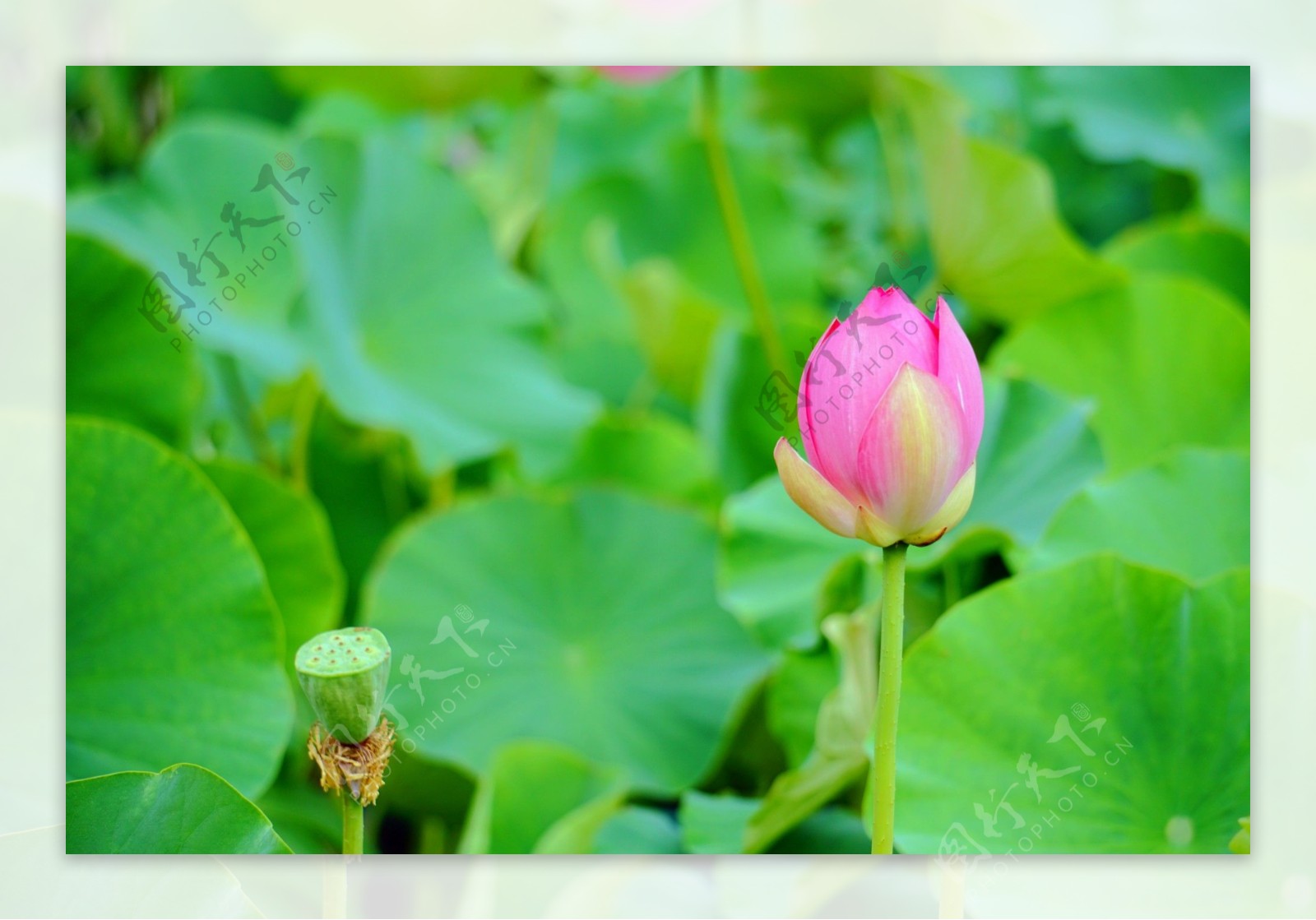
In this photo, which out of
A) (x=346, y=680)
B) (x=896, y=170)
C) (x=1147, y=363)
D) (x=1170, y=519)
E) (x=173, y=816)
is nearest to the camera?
(x=346, y=680)

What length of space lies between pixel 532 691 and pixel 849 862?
0.80 feet

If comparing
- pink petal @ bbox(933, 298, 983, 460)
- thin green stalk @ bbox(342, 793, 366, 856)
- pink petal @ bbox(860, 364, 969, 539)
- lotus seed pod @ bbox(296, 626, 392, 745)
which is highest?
pink petal @ bbox(933, 298, 983, 460)

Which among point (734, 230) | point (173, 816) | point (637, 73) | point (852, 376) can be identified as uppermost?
point (637, 73)

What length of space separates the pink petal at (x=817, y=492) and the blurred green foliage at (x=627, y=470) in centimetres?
21

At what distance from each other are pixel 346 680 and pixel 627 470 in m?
0.53

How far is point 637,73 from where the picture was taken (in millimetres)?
866

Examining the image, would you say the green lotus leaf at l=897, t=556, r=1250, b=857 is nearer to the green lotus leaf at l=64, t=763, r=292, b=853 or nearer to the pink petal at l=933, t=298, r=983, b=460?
the pink petal at l=933, t=298, r=983, b=460

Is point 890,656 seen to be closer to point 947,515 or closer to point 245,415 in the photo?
point 947,515

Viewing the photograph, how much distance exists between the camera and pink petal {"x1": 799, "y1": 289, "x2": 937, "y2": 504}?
388mm

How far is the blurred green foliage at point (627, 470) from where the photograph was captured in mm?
606

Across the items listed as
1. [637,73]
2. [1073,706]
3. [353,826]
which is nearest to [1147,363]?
[1073,706]

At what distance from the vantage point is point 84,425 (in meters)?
0.67

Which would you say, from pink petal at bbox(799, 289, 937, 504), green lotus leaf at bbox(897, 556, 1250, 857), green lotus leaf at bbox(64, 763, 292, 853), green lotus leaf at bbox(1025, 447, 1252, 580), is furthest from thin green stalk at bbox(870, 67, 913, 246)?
green lotus leaf at bbox(64, 763, 292, 853)

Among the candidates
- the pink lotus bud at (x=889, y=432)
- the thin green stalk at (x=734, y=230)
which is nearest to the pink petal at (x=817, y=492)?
the pink lotus bud at (x=889, y=432)
